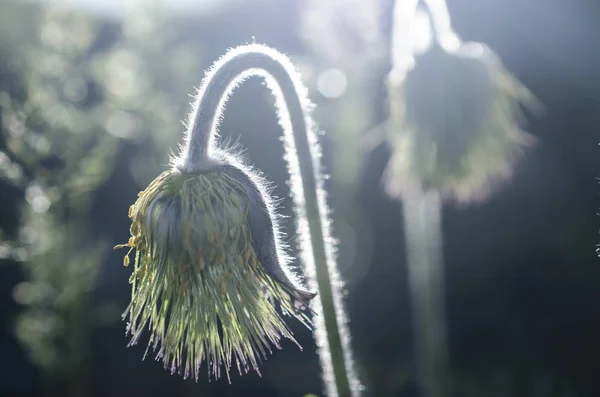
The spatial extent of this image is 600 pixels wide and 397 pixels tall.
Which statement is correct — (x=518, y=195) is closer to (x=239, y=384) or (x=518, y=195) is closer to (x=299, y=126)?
(x=239, y=384)

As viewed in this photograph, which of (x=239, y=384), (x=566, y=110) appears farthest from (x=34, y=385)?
(x=566, y=110)

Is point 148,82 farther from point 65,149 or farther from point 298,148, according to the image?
point 298,148

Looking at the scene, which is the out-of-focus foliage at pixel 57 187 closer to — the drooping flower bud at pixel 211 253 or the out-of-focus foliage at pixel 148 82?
the out-of-focus foliage at pixel 148 82

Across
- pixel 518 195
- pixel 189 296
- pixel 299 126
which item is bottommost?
pixel 189 296

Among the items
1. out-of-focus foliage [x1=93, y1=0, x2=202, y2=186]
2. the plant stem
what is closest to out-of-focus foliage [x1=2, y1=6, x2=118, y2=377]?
out-of-focus foliage [x1=93, y1=0, x2=202, y2=186]

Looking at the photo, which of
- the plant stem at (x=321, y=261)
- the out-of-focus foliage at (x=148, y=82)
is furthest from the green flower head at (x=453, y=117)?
the out-of-focus foliage at (x=148, y=82)

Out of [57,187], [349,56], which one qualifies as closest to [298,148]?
[57,187]

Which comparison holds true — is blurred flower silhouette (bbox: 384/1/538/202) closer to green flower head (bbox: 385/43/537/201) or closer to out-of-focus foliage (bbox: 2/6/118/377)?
green flower head (bbox: 385/43/537/201)
